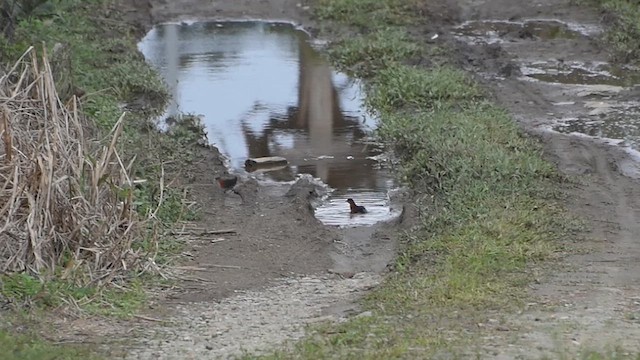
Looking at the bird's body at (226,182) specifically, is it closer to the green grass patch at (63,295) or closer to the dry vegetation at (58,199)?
the dry vegetation at (58,199)

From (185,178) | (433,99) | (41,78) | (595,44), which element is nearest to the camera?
(41,78)

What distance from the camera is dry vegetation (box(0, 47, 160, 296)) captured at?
8.95 meters

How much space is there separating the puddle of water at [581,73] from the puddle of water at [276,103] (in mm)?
2821

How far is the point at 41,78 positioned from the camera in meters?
9.93

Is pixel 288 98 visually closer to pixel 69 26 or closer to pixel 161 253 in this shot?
pixel 69 26

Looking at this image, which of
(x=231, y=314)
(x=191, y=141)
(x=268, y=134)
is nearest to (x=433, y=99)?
(x=268, y=134)

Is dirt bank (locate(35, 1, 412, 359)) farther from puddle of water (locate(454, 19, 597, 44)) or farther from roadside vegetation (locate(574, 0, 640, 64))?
puddle of water (locate(454, 19, 597, 44))

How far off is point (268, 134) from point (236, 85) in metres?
2.83

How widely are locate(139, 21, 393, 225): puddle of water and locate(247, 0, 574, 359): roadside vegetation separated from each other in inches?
16.6

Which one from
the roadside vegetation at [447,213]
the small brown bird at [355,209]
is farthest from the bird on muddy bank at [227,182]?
the roadside vegetation at [447,213]

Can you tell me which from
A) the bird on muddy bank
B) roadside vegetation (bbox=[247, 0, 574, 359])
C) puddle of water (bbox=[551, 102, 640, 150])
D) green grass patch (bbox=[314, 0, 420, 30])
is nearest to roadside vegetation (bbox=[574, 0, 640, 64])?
roadside vegetation (bbox=[247, 0, 574, 359])

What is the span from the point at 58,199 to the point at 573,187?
546 centimetres

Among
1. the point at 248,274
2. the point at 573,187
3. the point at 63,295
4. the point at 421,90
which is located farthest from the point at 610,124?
the point at 63,295

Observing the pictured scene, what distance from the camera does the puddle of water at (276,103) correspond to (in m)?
13.7
